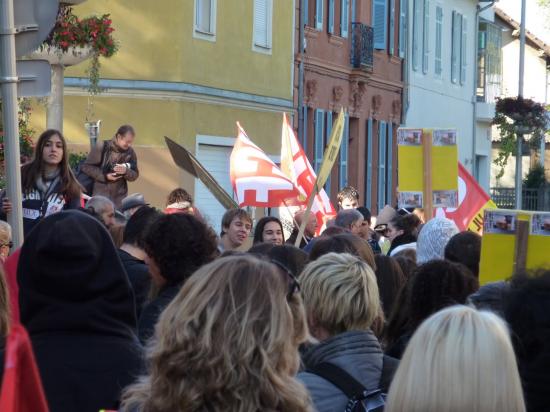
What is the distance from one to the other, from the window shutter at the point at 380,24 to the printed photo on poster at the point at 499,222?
24.9m

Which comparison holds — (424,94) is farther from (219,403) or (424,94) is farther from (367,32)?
(219,403)

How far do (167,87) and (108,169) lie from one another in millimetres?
9082

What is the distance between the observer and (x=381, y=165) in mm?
34219

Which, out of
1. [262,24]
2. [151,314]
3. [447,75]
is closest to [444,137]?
[151,314]

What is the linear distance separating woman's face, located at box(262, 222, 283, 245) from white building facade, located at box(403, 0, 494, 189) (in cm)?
2464

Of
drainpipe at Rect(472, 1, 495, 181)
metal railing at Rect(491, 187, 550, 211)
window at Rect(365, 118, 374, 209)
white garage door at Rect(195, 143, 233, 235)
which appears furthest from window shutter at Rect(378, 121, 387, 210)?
metal railing at Rect(491, 187, 550, 211)

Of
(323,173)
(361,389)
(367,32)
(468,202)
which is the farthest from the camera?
(367,32)

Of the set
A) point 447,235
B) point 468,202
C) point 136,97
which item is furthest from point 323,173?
point 136,97

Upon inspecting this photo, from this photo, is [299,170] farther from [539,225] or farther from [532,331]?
[532,331]

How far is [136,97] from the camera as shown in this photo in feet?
73.6

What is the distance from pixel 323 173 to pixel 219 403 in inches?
392

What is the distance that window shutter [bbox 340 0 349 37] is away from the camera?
30578mm

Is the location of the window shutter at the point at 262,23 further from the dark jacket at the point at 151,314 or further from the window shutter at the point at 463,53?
the dark jacket at the point at 151,314

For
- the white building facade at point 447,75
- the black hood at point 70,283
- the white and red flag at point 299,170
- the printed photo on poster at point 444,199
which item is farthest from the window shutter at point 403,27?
the black hood at point 70,283
